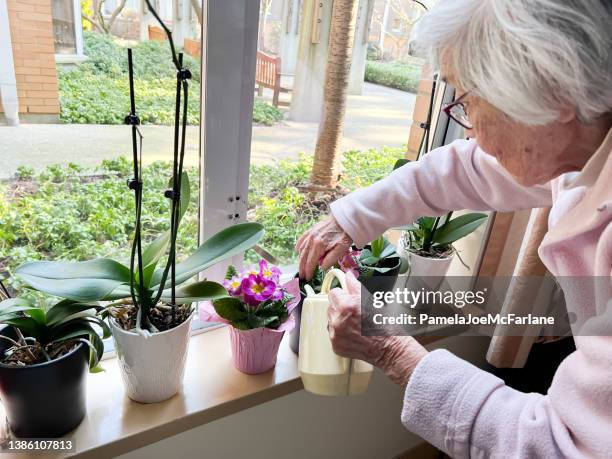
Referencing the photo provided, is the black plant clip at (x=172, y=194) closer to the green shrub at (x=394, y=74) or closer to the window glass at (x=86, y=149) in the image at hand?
the window glass at (x=86, y=149)

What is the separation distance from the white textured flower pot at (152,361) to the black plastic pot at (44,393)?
0.07 m

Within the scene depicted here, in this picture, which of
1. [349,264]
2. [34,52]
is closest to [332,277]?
[349,264]

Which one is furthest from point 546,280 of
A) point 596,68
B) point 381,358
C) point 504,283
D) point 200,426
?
point 200,426

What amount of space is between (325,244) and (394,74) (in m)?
0.60

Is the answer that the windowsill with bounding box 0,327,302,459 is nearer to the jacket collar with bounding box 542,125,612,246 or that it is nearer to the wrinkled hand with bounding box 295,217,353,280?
the wrinkled hand with bounding box 295,217,353,280

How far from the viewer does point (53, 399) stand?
2.65ft

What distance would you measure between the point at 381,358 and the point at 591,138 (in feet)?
1.40

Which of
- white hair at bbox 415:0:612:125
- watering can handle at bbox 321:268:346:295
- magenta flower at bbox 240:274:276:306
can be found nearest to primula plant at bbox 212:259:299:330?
magenta flower at bbox 240:274:276:306

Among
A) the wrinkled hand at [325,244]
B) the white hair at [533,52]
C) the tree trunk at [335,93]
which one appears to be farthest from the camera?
the tree trunk at [335,93]

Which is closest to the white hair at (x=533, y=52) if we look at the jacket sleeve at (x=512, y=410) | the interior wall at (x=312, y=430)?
the jacket sleeve at (x=512, y=410)

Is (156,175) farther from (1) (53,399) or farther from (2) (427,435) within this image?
(2) (427,435)

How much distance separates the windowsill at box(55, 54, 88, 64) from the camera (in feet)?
2.70

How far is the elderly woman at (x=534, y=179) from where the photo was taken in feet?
1.72

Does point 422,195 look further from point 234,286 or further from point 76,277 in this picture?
point 76,277
